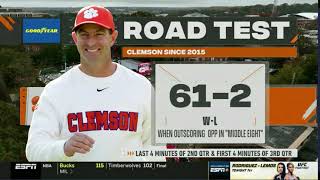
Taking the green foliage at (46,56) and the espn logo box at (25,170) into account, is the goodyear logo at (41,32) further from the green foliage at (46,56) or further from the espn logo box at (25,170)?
the espn logo box at (25,170)

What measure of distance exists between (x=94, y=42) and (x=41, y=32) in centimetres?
48

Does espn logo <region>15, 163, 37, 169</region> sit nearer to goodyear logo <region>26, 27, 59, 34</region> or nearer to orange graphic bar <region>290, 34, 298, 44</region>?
goodyear logo <region>26, 27, 59, 34</region>

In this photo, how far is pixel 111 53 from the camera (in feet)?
20.1

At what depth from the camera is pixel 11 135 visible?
6.19 meters

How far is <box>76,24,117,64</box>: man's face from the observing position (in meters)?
6.02

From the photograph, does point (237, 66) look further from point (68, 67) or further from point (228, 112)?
point (68, 67)

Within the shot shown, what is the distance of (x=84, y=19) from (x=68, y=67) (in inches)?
17.3

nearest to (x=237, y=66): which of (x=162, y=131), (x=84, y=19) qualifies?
(x=162, y=131)

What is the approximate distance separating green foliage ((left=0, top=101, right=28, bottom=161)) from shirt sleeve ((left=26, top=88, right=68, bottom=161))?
8 cm

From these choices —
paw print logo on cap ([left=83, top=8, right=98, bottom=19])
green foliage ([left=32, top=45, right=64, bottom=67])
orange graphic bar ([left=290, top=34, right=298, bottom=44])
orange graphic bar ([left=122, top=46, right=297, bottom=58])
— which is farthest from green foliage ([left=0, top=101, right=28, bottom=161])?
orange graphic bar ([left=290, top=34, right=298, bottom=44])

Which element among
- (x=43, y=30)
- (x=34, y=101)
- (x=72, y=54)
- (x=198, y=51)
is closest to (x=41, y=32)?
(x=43, y=30)

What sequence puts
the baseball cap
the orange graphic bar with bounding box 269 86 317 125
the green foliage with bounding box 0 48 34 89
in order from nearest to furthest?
the baseball cap, the green foliage with bounding box 0 48 34 89, the orange graphic bar with bounding box 269 86 317 125

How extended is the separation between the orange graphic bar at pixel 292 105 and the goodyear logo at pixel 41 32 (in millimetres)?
1889

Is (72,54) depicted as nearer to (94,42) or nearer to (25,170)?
(94,42)
